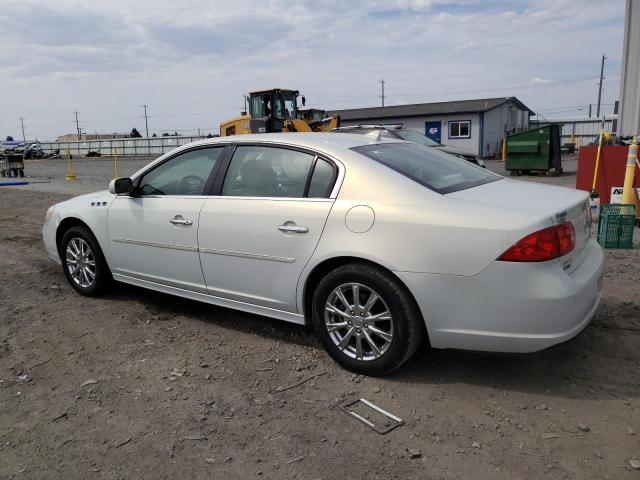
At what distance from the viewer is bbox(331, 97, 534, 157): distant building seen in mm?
31250

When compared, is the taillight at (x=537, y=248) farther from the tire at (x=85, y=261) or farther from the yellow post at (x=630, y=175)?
the yellow post at (x=630, y=175)

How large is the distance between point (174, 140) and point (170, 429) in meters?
52.3

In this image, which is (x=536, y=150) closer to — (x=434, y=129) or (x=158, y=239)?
(x=434, y=129)

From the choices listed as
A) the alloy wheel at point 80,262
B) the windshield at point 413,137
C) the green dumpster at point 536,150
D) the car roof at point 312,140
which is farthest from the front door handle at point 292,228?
the green dumpster at point 536,150

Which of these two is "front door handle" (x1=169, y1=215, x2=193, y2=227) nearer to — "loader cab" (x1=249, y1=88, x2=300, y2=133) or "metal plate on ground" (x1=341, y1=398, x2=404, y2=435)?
"metal plate on ground" (x1=341, y1=398, x2=404, y2=435)

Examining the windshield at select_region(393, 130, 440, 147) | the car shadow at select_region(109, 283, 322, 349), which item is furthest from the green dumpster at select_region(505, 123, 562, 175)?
the car shadow at select_region(109, 283, 322, 349)

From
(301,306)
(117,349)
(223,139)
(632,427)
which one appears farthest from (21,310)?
(632,427)

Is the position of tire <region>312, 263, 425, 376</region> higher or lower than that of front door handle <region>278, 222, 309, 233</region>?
lower

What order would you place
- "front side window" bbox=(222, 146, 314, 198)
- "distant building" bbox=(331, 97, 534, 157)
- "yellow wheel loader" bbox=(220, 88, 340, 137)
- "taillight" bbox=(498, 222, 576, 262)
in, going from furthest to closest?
1. "distant building" bbox=(331, 97, 534, 157)
2. "yellow wheel loader" bbox=(220, 88, 340, 137)
3. "front side window" bbox=(222, 146, 314, 198)
4. "taillight" bbox=(498, 222, 576, 262)

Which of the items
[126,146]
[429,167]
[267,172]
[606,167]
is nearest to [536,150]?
[606,167]

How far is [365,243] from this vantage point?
3277 millimetres

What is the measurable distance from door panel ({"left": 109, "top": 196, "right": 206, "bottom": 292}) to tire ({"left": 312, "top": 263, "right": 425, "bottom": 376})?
3.85ft

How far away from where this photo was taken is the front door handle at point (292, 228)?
3.54 meters

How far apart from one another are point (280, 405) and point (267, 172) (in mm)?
1652
